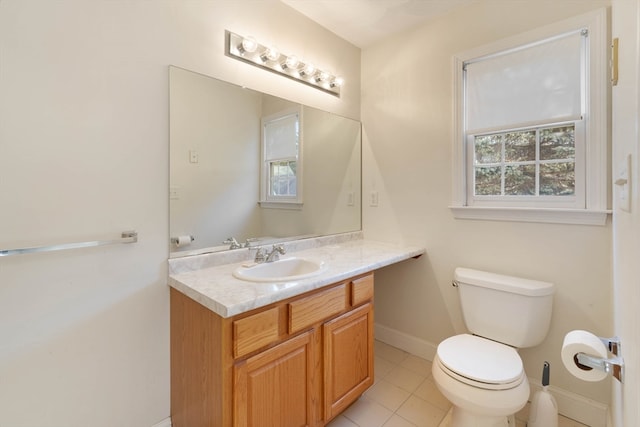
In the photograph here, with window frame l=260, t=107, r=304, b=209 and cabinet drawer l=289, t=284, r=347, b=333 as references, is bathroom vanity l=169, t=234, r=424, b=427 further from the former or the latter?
window frame l=260, t=107, r=304, b=209

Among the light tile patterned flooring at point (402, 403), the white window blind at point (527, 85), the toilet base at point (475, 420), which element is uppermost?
the white window blind at point (527, 85)

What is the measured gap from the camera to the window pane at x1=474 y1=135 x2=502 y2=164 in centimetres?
184

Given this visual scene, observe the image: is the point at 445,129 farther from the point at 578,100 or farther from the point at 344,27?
the point at 344,27

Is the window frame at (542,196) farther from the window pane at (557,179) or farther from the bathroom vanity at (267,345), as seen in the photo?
the bathroom vanity at (267,345)

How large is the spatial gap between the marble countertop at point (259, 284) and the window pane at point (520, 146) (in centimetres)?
84

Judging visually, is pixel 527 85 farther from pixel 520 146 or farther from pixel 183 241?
pixel 183 241

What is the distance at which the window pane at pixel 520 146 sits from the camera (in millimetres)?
1713

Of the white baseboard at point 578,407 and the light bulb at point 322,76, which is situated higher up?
the light bulb at point 322,76

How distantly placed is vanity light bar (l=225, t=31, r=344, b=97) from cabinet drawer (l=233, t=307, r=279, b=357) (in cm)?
143

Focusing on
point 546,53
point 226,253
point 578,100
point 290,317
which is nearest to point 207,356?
point 290,317

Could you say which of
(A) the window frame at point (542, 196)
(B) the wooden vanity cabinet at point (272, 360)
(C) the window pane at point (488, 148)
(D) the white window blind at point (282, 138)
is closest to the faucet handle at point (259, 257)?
(B) the wooden vanity cabinet at point (272, 360)

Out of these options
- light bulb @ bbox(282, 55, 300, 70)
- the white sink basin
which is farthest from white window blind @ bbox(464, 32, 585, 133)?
the white sink basin

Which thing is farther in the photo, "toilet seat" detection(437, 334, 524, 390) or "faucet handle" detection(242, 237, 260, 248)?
"faucet handle" detection(242, 237, 260, 248)

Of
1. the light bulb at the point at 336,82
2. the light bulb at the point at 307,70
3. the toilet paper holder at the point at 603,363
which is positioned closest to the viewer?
the toilet paper holder at the point at 603,363
